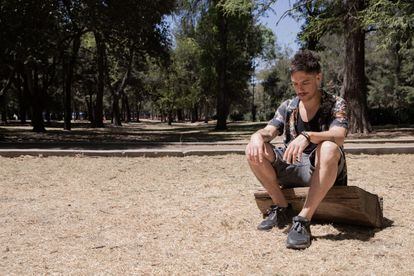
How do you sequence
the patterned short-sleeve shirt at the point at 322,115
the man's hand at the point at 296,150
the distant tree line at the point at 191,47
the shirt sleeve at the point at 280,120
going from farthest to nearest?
1. the distant tree line at the point at 191,47
2. the shirt sleeve at the point at 280,120
3. the patterned short-sleeve shirt at the point at 322,115
4. the man's hand at the point at 296,150

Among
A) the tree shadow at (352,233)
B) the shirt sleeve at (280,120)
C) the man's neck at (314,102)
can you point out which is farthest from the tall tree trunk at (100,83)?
the tree shadow at (352,233)

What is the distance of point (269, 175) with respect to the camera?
361cm

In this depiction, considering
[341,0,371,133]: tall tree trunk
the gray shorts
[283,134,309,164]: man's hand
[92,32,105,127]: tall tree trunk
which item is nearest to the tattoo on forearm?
the gray shorts

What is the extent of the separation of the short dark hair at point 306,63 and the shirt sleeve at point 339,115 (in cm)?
30

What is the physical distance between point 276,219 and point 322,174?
684 mm

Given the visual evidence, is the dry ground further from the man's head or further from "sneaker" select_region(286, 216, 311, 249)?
the man's head

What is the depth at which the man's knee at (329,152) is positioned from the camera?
10.6 feet

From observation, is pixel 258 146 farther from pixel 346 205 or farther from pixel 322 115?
pixel 346 205

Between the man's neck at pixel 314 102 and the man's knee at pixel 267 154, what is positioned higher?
the man's neck at pixel 314 102

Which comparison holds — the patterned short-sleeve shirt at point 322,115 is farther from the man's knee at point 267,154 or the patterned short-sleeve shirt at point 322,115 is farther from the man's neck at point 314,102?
the man's knee at point 267,154

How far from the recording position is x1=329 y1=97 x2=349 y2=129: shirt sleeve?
3.41 metres

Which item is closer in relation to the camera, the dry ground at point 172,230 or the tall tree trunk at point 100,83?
the dry ground at point 172,230

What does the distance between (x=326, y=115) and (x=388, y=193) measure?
219 cm

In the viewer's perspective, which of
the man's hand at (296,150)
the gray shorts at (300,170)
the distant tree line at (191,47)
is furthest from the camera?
the distant tree line at (191,47)
